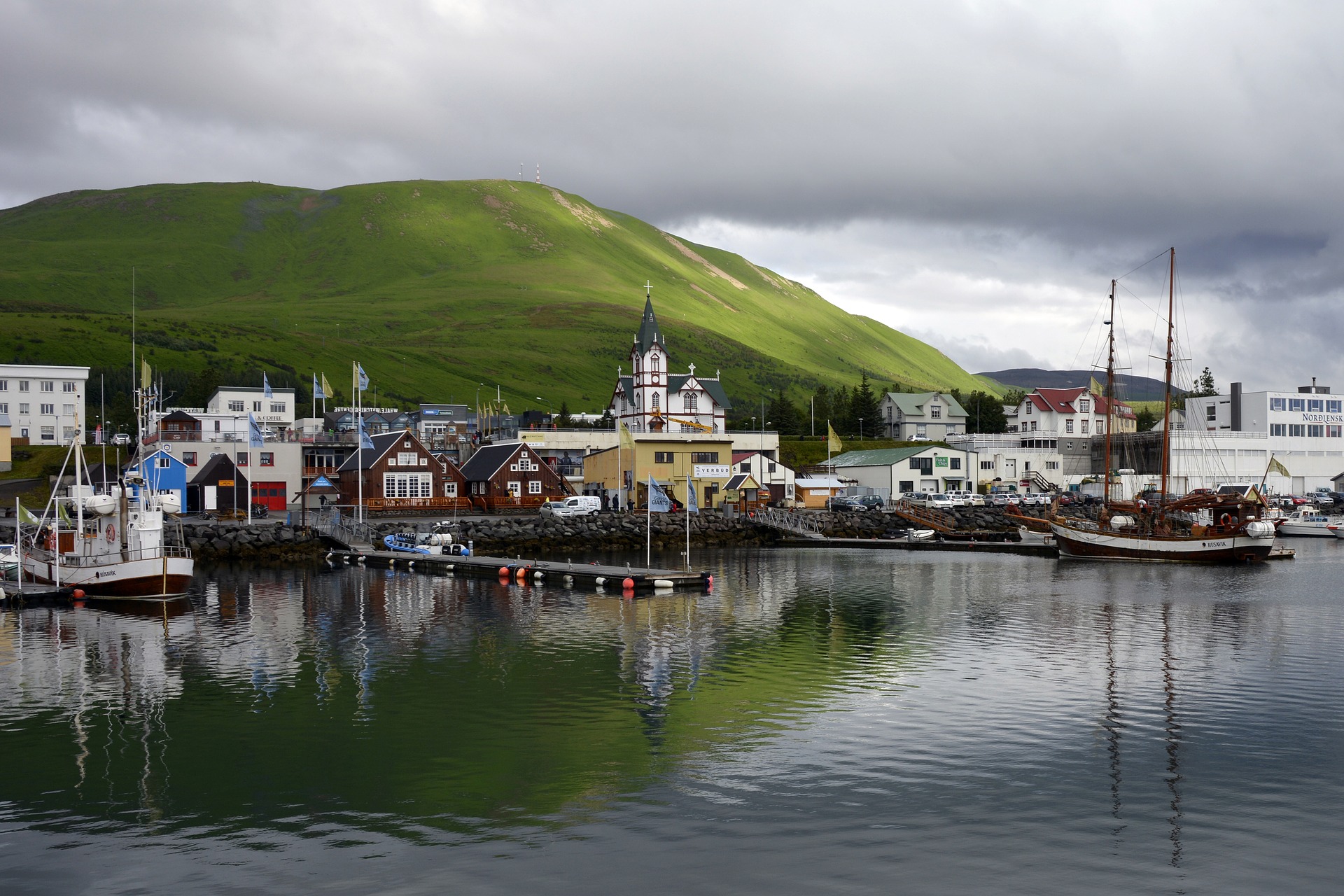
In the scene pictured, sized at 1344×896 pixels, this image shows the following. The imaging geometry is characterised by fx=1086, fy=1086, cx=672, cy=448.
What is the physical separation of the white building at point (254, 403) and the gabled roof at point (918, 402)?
281 feet

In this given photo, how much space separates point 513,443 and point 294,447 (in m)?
20.1

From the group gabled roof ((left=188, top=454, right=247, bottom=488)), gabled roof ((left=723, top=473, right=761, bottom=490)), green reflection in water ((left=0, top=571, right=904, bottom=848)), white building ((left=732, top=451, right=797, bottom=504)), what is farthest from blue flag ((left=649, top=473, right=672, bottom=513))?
gabled roof ((left=188, top=454, right=247, bottom=488))

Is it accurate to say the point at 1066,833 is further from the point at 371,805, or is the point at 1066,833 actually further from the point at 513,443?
the point at 513,443

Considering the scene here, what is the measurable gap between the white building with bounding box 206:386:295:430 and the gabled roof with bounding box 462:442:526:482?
3615 centimetres

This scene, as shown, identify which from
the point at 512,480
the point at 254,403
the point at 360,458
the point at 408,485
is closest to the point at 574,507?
the point at 512,480

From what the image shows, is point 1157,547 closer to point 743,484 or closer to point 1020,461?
point 743,484

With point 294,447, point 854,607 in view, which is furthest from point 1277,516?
point 294,447

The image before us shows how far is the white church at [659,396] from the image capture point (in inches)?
5285

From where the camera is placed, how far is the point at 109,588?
185ft

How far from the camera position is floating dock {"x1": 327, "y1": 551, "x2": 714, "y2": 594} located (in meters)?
59.8

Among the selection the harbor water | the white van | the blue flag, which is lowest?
the harbor water

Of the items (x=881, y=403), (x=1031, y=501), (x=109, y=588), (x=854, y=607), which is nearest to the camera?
(x=854, y=607)

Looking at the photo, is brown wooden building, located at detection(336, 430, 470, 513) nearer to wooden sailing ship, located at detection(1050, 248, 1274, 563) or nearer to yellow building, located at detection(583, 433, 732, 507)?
yellow building, located at detection(583, 433, 732, 507)

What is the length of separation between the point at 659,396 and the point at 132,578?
85.3 meters
